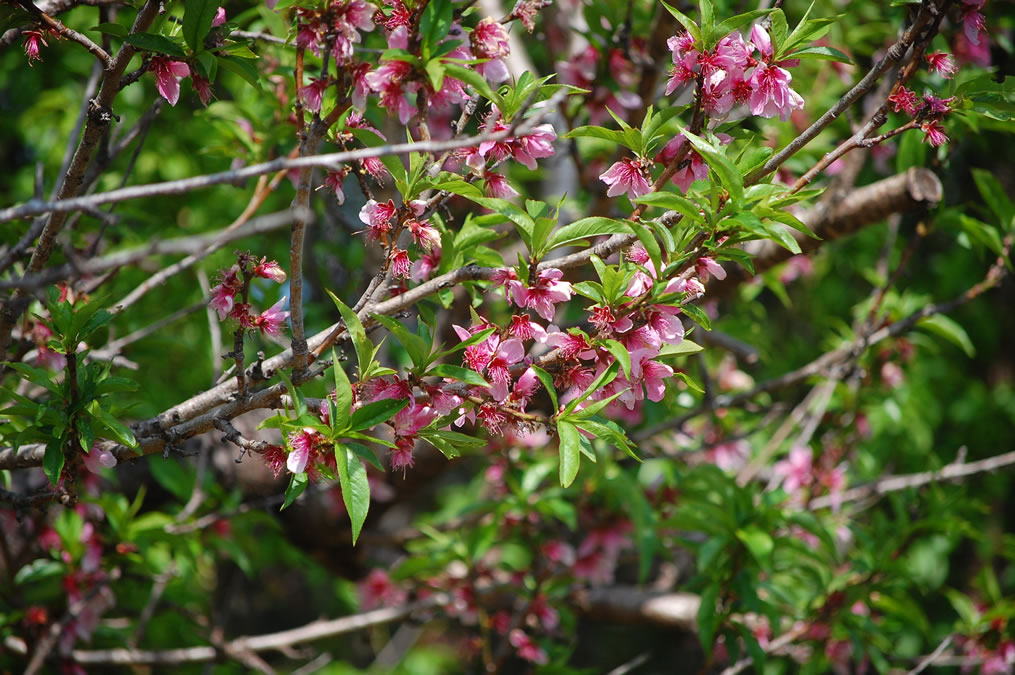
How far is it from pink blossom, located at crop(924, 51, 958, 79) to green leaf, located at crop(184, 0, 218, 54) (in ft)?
4.96

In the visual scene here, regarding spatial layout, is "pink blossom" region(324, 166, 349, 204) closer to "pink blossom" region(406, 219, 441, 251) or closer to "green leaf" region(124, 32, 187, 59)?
"pink blossom" region(406, 219, 441, 251)

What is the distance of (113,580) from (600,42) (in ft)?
8.55

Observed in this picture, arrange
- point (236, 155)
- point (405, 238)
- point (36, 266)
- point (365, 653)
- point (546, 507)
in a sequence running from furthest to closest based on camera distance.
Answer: point (365, 653) < point (546, 507) < point (236, 155) < point (36, 266) < point (405, 238)

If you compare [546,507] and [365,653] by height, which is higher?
[546,507]

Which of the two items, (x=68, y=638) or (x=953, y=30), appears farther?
(x=953, y=30)

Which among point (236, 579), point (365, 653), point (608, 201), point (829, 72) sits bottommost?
point (365, 653)

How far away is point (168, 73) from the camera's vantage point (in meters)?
1.64

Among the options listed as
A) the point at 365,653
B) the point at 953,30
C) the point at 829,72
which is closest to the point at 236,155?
the point at 829,72

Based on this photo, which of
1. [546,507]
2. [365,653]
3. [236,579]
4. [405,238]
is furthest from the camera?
[365,653]

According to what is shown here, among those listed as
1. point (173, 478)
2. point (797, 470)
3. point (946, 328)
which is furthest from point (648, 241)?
point (797, 470)

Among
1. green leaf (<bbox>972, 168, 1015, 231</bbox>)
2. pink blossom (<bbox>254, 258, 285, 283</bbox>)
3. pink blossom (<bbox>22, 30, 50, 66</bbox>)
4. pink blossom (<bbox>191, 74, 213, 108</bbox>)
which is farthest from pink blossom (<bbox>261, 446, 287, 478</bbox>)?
green leaf (<bbox>972, 168, 1015, 231</bbox>)

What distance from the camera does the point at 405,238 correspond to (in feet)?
5.08

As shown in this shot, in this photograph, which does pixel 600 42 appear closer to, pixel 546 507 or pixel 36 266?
pixel 546 507

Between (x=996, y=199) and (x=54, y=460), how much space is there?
2860mm
